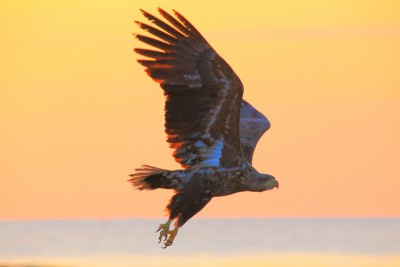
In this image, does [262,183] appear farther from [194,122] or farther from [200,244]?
[200,244]

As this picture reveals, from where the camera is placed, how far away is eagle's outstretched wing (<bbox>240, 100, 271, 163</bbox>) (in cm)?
2436

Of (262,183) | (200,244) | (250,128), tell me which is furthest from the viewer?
(200,244)

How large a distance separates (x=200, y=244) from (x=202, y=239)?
4.06m

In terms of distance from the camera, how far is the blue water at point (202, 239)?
162 ft

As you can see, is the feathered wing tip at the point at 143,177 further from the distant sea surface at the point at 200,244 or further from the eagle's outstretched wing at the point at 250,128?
the distant sea surface at the point at 200,244

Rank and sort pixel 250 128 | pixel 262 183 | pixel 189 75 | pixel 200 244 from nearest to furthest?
pixel 189 75 → pixel 262 183 → pixel 250 128 → pixel 200 244

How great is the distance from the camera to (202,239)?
58406mm

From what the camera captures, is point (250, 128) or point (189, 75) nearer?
point (189, 75)

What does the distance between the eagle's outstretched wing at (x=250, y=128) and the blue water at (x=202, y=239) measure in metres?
19.2

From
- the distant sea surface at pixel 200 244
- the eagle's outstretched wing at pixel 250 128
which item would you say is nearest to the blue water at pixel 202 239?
the distant sea surface at pixel 200 244

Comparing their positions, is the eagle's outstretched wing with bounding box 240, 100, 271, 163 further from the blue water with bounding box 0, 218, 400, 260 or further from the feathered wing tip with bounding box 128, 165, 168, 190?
the blue water with bounding box 0, 218, 400, 260

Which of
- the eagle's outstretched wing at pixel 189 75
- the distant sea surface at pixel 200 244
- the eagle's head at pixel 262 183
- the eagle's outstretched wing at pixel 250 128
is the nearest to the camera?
the eagle's outstretched wing at pixel 189 75

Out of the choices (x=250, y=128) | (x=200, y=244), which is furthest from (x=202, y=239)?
(x=250, y=128)

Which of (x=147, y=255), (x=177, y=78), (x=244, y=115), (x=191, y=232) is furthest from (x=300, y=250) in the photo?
(x=177, y=78)
